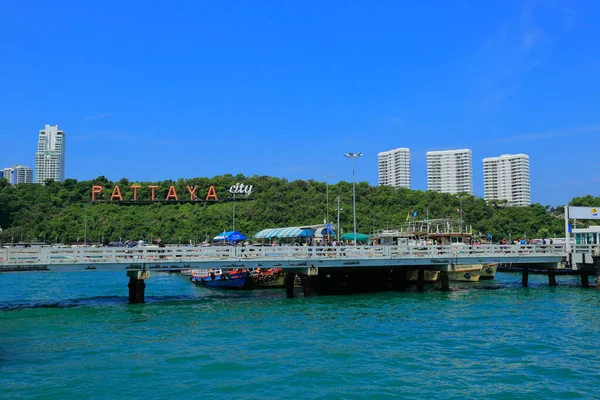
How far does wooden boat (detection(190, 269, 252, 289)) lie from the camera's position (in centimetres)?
4297

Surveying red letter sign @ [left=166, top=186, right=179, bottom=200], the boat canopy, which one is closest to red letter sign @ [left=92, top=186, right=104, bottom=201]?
red letter sign @ [left=166, top=186, right=179, bottom=200]

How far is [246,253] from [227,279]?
1233 centimetres

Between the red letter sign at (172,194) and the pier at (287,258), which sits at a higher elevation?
the red letter sign at (172,194)

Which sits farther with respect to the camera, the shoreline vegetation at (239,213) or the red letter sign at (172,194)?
the red letter sign at (172,194)

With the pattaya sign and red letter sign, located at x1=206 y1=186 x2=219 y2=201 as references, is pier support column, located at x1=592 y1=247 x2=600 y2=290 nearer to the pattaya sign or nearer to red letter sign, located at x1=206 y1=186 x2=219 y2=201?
the pattaya sign

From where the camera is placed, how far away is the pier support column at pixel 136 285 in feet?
104

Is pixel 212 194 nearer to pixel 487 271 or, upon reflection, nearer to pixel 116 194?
pixel 116 194

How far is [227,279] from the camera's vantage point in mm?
44438

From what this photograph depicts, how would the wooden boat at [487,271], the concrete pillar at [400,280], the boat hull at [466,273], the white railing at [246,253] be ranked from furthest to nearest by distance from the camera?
1. the wooden boat at [487,271]
2. the boat hull at [466,273]
3. the concrete pillar at [400,280]
4. the white railing at [246,253]

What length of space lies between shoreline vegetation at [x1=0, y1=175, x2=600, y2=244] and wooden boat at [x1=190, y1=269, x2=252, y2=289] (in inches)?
1664

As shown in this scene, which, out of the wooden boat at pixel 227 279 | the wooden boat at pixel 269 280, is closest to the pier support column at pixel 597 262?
the wooden boat at pixel 269 280

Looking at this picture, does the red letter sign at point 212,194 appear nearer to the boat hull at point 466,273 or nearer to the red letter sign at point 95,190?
the red letter sign at point 95,190

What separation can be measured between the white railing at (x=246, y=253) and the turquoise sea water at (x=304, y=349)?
2.84m

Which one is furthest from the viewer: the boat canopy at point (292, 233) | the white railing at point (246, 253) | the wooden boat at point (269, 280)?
the boat canopy at point (292, 233)
